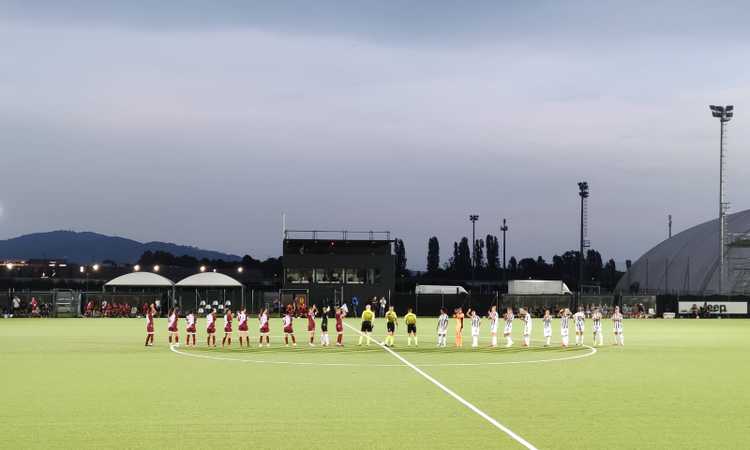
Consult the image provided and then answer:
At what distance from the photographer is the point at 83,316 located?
240 ft

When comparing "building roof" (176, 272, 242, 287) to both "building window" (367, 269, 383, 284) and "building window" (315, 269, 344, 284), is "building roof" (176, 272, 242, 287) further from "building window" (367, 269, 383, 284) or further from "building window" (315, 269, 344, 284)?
"building window" (367, 269, 383, 284)

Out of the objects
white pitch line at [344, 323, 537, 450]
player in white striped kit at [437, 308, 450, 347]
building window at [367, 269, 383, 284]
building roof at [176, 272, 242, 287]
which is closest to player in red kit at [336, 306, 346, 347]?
player in white striped kit at [437, 308, 450, 347]

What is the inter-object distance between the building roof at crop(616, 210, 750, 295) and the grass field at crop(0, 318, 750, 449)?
68.7 m

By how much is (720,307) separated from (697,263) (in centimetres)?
2152

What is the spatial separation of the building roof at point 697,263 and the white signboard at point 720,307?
3937mm

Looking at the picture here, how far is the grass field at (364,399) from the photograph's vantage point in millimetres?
14234

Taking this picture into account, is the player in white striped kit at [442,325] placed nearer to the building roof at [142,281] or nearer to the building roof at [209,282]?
the building roof at [209,282]

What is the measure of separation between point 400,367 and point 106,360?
34.7 feet

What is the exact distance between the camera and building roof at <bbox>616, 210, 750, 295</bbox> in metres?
95.4

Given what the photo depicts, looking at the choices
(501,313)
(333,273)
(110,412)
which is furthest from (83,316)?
(110,412)

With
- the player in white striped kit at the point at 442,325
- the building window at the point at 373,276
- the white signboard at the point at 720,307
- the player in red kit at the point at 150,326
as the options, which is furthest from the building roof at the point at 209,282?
the white signboard at the point at 720,307

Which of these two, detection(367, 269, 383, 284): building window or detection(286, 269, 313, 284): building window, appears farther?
detection(367, 269, 383, 284): building window

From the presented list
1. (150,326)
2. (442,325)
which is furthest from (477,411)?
(150,326)

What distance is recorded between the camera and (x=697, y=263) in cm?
10488
